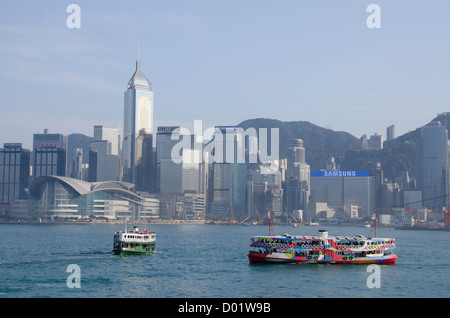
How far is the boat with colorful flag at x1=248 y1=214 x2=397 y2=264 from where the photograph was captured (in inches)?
3034

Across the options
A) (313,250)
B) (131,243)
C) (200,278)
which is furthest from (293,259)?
(131,243)

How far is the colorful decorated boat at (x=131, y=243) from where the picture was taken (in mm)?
87000

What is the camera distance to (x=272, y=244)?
7738 centimetres

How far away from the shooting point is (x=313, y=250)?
77250 millimetres

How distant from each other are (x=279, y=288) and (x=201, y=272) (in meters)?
13.9

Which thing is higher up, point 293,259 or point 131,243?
point 131,243

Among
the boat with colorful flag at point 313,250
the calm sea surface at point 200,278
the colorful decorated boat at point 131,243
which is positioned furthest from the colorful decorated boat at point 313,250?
the colorful decorated boat at point 131,243

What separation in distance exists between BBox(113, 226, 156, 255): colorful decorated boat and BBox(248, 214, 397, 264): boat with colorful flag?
772 inches

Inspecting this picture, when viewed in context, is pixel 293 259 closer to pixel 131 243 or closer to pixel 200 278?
pixel 200 278

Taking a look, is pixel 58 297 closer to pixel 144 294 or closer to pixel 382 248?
pixel 144 294

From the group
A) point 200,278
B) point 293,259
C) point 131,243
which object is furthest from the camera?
point 131,243

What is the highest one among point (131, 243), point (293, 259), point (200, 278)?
point (131, 243)

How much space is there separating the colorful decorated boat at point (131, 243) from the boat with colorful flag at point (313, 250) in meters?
19.6
